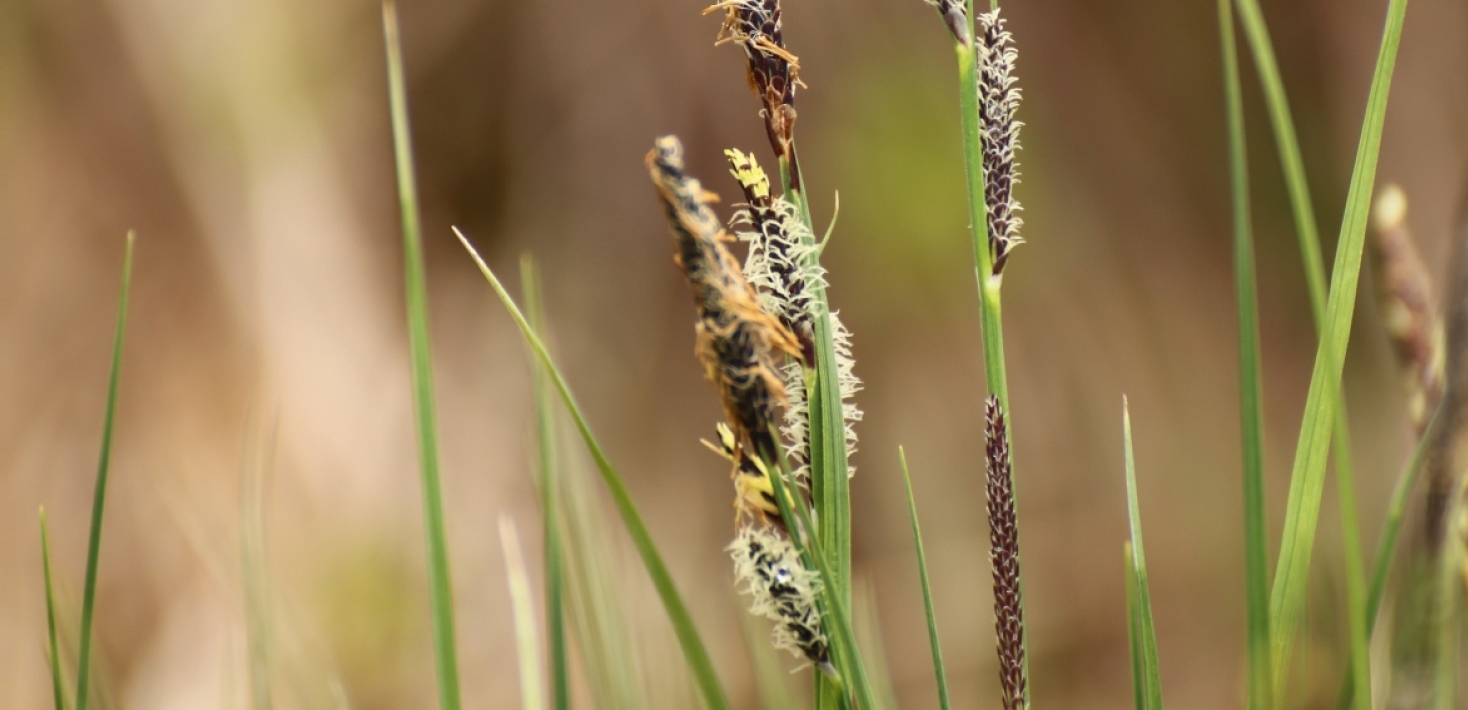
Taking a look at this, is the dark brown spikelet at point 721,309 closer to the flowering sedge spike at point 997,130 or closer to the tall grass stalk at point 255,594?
the flowering sedge spike at point 997,130

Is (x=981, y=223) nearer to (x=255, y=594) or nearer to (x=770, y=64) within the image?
(x=770, y=64)

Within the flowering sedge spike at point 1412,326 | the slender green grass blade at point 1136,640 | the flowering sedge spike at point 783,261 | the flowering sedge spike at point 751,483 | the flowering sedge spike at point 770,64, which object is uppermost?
the flowering sedge spike at point 770,64

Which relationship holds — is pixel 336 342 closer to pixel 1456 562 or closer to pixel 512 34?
pixel 512 34

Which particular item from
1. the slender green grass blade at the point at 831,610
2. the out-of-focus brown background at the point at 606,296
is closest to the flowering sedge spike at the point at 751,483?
the slender green grass blade at the point at 831,610

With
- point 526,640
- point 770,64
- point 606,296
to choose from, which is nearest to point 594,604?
point 526,640

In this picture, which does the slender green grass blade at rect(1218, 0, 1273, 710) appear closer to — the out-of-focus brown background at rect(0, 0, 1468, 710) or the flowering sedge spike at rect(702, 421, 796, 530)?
the flowering sedge spike at rect(702, 421, 796, 530)

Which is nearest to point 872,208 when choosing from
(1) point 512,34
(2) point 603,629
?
(1) point 512,34

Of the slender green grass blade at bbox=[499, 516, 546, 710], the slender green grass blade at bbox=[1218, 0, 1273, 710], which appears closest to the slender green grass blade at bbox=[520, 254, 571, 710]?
the slender green grass blade at bbox=[499, 516, 546, 710]
